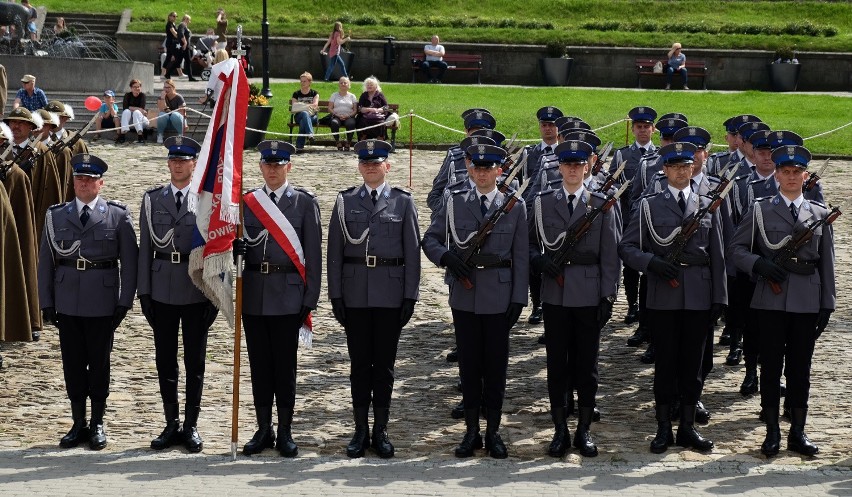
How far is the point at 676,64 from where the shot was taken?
36.0 metres

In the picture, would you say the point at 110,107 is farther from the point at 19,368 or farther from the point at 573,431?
the point at 573,431

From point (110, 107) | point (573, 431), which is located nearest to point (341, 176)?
point (110, 107)

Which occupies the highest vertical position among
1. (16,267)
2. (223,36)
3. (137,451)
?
(223,36)

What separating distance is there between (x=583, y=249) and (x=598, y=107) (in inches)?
824

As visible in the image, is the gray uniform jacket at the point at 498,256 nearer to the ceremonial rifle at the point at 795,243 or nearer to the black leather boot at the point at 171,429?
the ceremonial rifle at the point at 795,243

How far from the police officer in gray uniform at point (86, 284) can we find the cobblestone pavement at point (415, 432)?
1.37 ft

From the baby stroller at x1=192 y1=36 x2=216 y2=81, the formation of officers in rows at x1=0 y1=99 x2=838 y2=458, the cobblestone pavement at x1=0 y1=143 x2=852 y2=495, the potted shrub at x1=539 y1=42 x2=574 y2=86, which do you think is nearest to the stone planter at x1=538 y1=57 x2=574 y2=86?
the potted shrub at x1=539 y1=42 x2=574 y2=86

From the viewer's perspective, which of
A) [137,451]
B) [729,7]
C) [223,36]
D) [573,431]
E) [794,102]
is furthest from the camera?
[729,7]

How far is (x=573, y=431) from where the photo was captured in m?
10.7

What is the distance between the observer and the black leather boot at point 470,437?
9.95 m

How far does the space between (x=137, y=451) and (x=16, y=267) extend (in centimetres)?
323

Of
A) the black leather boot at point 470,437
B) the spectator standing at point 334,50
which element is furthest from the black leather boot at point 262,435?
the spectator standing at point 334,50

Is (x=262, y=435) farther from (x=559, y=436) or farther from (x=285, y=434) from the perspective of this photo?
(x=559, y=436)

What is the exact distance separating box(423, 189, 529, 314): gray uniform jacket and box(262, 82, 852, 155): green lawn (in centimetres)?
1624
